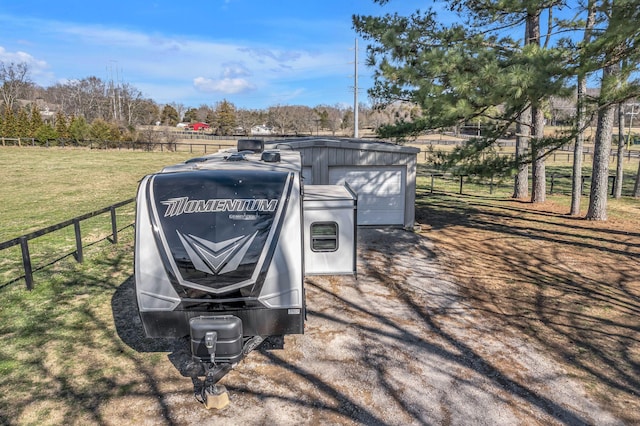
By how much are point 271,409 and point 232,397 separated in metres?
0.52

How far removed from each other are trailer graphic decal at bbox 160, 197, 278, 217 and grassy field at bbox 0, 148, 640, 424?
7.01 feet

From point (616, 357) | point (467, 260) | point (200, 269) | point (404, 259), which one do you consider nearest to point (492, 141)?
point (467, 260)

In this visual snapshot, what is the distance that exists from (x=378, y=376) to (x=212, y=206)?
9.79 ft

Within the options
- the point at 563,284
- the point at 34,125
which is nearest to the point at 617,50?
the point at 563,284

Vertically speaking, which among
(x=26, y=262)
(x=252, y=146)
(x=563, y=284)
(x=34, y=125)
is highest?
(x=34, y=125)

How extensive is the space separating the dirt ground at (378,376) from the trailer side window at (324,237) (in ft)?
3.22

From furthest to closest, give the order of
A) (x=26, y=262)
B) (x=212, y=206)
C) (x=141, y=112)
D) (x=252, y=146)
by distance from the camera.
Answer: (x=141, y=112) → (x=252, y=146) → (x=26, y=262) → (x=212, y=206)

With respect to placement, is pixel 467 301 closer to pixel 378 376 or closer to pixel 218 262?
pixel 378 376

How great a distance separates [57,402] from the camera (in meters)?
4.55

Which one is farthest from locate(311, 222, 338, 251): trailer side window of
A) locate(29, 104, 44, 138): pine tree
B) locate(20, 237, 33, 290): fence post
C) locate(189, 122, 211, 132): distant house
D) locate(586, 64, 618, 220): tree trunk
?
locate(189, 122, 211, 132): distant house

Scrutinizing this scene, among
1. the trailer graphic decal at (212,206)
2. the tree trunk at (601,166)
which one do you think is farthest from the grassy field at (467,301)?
the trailer graphic decal at (212,206)

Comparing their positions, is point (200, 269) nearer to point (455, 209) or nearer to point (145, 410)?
point (145, 410)

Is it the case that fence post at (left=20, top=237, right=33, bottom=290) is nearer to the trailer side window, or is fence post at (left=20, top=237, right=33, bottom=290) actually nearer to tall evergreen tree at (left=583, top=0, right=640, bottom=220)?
the trailer side window

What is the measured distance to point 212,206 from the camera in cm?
479
